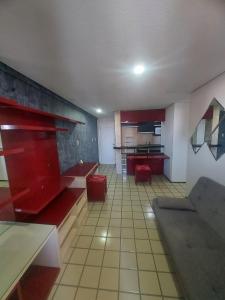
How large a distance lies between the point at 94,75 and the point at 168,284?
8.45 ft

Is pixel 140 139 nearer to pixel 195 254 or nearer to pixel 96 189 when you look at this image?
pixel 96 189

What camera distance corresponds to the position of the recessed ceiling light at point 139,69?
166cm

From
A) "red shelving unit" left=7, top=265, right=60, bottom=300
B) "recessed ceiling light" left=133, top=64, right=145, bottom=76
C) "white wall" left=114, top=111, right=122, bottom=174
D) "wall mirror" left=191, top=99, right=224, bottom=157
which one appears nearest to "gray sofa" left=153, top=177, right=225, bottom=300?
"wall mirror" left=191, top=99, right=224, bottom=157

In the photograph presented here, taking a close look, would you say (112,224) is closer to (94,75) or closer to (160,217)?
(160,217)

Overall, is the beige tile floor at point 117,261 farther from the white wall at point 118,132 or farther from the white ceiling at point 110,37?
the white wall at point 118,132

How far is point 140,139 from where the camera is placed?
5.39 metres

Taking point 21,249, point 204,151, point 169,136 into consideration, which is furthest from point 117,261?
point 169,136

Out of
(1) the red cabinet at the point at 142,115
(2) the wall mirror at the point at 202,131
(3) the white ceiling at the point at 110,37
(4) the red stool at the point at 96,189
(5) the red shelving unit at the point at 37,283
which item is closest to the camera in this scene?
(3) the white ceiling at the point at 110,37

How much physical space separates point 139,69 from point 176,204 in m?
2.05

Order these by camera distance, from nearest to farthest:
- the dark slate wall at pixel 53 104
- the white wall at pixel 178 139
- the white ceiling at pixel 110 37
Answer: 1. the white ceiling at pixel 110 37
2. the dark slate wall at pixel 53 104
3. the white wall at pixel 178 139

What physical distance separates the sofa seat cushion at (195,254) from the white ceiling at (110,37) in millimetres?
1939

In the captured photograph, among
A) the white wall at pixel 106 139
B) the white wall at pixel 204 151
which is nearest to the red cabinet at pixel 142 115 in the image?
the white wall at pixel 106 139

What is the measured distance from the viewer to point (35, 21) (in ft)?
3.17

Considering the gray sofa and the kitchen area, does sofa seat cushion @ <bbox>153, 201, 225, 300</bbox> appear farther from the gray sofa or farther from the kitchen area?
the kitchen area
